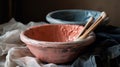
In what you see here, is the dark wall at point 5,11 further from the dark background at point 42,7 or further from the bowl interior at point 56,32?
the bowl interior at point 56,32

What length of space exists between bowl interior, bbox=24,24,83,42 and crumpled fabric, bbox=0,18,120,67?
0.08 meters

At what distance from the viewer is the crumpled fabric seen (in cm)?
71

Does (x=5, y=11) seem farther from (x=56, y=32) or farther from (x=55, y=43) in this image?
(x=55, y=43)

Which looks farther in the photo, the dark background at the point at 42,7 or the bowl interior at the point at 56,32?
the dark background at the point at 42,7

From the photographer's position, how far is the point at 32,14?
1.70 m

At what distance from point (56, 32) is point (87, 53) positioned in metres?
0.18

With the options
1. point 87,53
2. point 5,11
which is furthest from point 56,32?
point 5,11

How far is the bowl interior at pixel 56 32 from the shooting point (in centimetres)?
84

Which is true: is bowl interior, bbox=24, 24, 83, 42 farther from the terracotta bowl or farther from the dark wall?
the dark wall

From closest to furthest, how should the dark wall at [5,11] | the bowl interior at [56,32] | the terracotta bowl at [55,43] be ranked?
the terracotta bowl at [55,43] → the bowl interior at [56,32] → the dark wall at [5,11]

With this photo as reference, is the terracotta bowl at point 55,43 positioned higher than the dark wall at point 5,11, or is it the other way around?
the terracotta bowl at point 55,43

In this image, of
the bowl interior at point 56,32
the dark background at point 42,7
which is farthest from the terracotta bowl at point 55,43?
the dark background at point 42,7

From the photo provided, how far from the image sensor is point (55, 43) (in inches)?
27.1

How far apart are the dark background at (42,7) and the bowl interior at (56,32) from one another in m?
0.76
